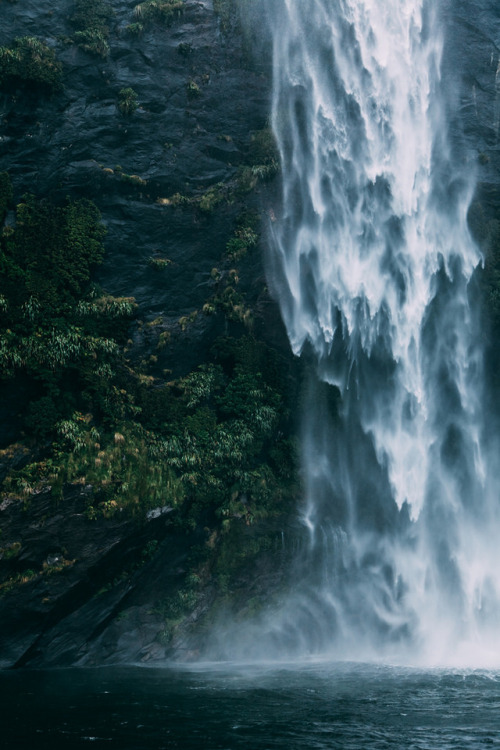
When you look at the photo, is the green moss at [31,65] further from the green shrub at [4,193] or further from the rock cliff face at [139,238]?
the green shrub at [4,193]

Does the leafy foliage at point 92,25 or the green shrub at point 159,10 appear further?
the green shrub at point 159,10

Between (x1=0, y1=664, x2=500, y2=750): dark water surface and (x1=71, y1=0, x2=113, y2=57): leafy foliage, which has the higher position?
(x1=71, y1=0, x2=113, y2=57): leafy foliage

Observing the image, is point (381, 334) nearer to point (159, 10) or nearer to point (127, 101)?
point (127, 101)

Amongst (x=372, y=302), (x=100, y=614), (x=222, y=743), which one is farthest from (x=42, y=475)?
(x=372, y=302)

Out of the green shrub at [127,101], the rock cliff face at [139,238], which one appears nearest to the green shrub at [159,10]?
the rock cliff face at [139,238]

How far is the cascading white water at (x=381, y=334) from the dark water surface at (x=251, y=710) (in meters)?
7.60

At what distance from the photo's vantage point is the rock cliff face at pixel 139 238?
22672mm

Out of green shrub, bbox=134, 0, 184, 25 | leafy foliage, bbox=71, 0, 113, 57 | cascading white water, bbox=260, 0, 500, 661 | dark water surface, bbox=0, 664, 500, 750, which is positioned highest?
green shrub, bbox=134, 0, 184, 25

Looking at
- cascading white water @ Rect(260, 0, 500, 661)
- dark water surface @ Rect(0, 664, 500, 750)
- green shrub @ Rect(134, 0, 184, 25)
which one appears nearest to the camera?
dark water surface @ Rect(0, 664, 500, 750)

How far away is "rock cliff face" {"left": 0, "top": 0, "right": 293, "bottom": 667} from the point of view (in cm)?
2267

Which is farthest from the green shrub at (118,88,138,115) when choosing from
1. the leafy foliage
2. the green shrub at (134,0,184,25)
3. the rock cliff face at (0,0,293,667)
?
the green shrub at (134,0,184,25)

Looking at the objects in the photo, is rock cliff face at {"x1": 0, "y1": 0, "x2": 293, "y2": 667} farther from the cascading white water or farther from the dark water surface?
the dark water surface

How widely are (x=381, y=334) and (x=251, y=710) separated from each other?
20.5 m

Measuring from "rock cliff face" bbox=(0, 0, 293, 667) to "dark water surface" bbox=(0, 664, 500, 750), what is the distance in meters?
3.22
